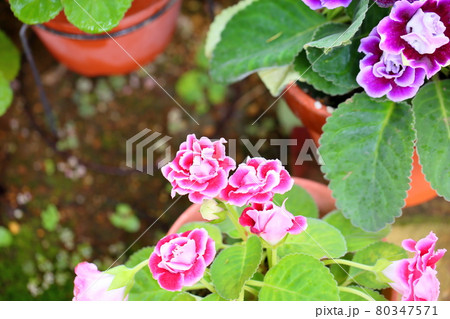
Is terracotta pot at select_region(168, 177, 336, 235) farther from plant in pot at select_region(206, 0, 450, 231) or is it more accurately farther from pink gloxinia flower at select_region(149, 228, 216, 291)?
pink gloxinia flower at select_region(149, 228, 216, 291)

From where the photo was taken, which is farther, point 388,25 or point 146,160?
point 146,160

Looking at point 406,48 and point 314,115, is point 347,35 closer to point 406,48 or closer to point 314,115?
point 406,48

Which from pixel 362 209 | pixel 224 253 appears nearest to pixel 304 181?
pixel 362 209

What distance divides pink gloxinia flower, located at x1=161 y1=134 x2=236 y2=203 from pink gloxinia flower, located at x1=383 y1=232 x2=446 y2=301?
24 centimetres

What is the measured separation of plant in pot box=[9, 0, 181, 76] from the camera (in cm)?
86

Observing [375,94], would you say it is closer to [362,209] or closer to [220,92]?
[362,209]

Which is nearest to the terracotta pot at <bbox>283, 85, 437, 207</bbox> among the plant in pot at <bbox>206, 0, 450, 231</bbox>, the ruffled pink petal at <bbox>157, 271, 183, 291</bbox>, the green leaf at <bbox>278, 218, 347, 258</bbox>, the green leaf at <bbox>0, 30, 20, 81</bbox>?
the plant in pot at <bbox>206, 0, 450, 231</bbox>

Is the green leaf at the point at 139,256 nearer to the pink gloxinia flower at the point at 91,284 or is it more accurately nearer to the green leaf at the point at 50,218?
the pink gloxinia flower at the point at 91,284

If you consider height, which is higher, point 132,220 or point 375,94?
point 375,94

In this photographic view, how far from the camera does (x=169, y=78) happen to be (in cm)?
146

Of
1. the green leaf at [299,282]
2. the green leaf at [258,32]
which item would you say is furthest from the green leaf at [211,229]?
the green leaf at [258,32]

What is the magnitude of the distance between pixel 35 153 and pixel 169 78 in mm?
384

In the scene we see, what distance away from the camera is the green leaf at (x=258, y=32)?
3.05ft

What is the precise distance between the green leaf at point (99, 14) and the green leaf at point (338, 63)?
0.29 meters
